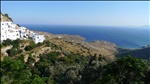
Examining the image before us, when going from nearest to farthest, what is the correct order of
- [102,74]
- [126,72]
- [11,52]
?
[126,72] → [102,74] → [11,52]

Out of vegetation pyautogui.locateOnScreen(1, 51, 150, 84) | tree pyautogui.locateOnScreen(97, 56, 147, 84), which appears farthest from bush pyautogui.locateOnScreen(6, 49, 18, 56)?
tree pyautogui.locateOnScreen(97, 56, 147, 84)

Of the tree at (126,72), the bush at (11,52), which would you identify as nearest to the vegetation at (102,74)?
the tree at (126,72)

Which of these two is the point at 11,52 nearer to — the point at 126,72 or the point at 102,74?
the point at 102,74

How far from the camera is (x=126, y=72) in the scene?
14.5m

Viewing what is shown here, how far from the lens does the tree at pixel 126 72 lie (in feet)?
46.1

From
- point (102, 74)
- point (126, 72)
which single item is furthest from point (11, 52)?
point (126, 72)

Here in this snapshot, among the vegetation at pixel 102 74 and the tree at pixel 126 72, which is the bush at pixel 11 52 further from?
the tree at pixel 126 72

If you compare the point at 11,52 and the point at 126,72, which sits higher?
the point at 126,72

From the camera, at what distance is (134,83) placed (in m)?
14.0

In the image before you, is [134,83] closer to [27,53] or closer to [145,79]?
[145,79]

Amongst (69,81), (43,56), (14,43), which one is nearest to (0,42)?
(14,43)

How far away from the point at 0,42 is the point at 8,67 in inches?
956

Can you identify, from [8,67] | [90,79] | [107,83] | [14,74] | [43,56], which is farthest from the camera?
[43,56]

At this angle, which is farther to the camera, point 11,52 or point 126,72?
point 11,52
